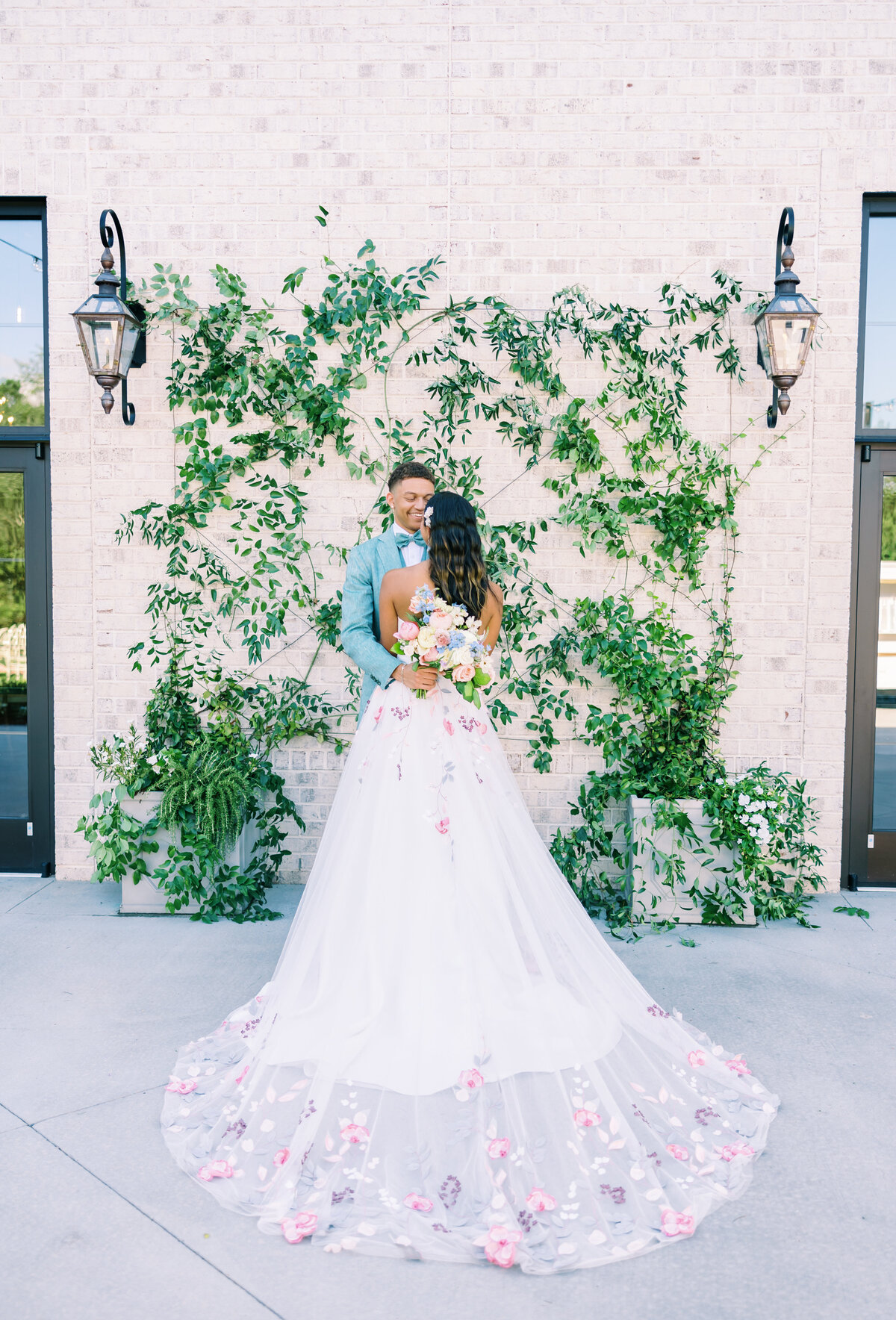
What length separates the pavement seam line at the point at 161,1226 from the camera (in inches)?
72.7

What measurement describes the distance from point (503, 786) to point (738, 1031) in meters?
1.12

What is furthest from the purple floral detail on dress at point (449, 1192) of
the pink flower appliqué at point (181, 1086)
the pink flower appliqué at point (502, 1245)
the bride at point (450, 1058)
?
the pink flower appliqué at point (181, 1086)

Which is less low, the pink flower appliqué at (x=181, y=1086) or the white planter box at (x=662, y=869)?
the white planter box at (x=662, y=869)

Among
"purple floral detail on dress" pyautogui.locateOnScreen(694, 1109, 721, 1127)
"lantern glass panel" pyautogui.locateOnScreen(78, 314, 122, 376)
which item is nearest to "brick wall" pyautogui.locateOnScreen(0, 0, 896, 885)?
"lantern glass panel" pyautogui.locateOnScreen(78, 314, 122, 376)

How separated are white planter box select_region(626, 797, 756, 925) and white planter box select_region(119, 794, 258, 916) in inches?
67.0

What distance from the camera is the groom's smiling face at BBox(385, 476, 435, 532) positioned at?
3.04m

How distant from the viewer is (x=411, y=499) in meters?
3.05

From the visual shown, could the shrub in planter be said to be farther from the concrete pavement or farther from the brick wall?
the brick wall

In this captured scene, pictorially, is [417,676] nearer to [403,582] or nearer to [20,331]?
[403,582]

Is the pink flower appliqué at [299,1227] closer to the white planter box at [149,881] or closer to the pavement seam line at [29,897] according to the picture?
the white planter box at [149,881]

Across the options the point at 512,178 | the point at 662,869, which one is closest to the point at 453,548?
the point at 662,869

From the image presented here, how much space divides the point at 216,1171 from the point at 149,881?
2056 mm

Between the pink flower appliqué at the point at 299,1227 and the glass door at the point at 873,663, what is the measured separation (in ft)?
10.6

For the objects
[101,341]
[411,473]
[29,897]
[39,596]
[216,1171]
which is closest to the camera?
[216,1171]
